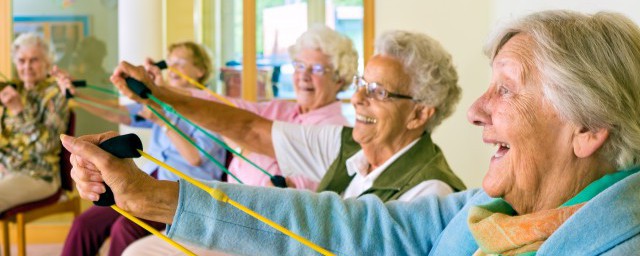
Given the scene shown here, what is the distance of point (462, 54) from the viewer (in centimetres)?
465

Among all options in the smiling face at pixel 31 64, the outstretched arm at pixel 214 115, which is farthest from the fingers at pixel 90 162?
the smiling face at pixel 31 64

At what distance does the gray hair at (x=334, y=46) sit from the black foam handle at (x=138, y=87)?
3.10ft

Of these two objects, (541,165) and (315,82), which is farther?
(315,82)

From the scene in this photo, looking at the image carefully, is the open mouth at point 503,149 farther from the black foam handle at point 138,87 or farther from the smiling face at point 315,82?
the smiling face at point 315,82

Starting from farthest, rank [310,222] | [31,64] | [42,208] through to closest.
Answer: [31,64], [42,208], [310,222]

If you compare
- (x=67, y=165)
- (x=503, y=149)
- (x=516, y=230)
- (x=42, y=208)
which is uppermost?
(x=503, y=149)

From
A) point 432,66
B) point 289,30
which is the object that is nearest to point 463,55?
point 289,30

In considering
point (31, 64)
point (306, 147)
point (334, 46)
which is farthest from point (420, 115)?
point (31, 64)

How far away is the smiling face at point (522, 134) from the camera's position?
52.6 inches

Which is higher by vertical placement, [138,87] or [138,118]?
[138,87]

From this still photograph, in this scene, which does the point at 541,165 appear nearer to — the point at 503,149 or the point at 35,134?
the point at 503,149

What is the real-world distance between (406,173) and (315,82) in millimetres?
1196

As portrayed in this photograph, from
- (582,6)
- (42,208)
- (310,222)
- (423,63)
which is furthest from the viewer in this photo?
(42,208)

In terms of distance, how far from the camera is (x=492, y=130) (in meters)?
1.40
